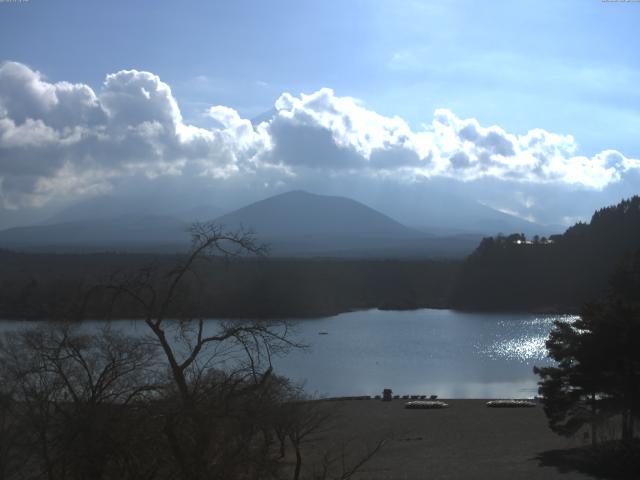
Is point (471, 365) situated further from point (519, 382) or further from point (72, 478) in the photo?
point (72, 478)

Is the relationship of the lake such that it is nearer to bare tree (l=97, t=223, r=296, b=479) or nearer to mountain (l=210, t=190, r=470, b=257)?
bare tree (l=97, t=223, r=296, b=479)

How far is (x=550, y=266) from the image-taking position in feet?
177

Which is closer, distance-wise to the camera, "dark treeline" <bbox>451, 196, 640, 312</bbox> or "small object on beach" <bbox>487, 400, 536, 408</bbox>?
"small object on beach" <bbox>487, 400, 536, 408</bbox>

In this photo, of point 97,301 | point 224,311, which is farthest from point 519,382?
point 97,301

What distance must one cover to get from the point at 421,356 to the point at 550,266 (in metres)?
26.6

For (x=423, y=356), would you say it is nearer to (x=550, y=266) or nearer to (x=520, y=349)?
(x=520, y=349)

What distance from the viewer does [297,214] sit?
586 feet

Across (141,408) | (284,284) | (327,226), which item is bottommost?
(284,284)

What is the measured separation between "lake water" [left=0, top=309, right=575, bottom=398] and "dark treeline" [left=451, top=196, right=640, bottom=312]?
224 inches

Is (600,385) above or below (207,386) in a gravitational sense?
below

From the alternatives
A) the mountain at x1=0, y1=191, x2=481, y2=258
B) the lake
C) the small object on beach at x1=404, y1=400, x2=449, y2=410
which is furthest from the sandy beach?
the mountain at x1=0, y1=191, x2=481, y2=258

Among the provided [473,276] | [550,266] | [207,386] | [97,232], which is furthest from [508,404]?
[97,232]

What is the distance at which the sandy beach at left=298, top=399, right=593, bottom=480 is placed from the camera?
441 inches

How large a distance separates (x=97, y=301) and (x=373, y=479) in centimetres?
611
